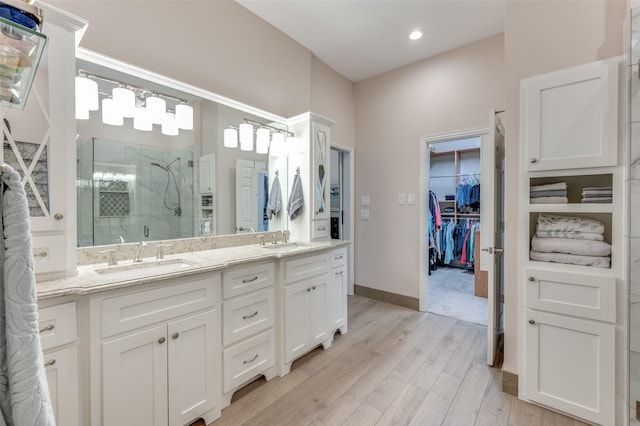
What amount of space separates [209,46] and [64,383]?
240 centimetres

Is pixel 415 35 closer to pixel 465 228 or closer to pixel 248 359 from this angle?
pixel 248 359

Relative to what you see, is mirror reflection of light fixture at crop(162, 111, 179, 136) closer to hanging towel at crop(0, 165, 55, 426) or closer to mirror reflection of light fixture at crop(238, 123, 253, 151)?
mirror reflection of light fixture at crop(238, 123, 253, 151)

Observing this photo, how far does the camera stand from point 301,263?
2305mm

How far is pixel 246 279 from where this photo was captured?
1920 millimetres

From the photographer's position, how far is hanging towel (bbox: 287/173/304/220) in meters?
2.82

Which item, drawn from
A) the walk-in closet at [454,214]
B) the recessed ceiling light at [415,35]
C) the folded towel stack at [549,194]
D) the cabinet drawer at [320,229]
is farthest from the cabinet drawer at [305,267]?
the walk-in closet at [454,214]

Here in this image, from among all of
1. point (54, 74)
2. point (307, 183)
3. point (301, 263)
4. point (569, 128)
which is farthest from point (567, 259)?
point (54, 74)

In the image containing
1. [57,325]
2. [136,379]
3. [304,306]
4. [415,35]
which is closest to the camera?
[57,325]

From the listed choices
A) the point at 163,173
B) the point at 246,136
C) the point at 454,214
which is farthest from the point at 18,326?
the point at 454,214

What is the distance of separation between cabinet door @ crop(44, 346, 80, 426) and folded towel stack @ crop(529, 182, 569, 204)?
2670 mm

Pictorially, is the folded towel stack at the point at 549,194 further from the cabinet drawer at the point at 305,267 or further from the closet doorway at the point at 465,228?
the cabinet drawer at the point at 305,267

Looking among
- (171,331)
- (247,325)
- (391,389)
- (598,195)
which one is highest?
(598,195)

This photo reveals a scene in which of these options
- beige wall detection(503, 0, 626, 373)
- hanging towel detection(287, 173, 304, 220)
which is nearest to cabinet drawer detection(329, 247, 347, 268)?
hanging towel detection(287, 173, 304, 220)

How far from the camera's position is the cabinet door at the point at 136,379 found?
52.3 inches
